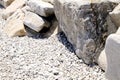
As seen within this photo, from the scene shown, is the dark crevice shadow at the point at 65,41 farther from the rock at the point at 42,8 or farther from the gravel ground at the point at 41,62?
the rock at the point at 42,8

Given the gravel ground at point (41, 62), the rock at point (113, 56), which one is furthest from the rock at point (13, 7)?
the rock at point (113, 56)

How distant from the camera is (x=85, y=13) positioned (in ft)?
11.5

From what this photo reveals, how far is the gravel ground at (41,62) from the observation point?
3.40m

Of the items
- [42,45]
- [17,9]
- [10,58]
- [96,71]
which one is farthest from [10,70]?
[17,9]

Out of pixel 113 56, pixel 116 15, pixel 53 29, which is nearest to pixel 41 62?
pixel 53 29

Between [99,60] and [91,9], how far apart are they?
0.62 m

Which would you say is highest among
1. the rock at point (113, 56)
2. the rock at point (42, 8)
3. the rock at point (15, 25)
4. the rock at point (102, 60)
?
the rock at point (113, 56)

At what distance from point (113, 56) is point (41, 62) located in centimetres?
132

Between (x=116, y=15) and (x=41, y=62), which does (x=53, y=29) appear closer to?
(x=41, y=62)

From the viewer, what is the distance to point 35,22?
15.4 ft

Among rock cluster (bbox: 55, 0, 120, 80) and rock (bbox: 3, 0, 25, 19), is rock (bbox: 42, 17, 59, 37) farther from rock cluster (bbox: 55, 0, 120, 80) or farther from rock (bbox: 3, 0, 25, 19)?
rock (bbox: 3, 0, 25, 19)

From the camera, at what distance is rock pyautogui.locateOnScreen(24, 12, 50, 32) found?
4638mm

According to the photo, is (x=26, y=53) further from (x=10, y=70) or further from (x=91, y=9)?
(x=91, y=9)

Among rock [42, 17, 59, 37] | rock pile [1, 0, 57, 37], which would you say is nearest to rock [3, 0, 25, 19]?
rock pile [1, 0, 57, 37]
